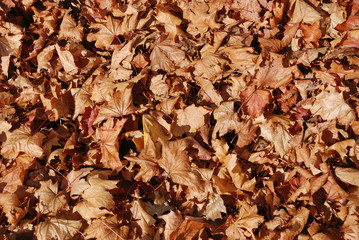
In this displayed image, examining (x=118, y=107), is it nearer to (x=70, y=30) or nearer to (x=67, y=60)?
(x=67, y=60)

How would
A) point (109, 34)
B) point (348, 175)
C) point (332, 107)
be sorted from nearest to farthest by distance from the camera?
point (348, 175) → point (332, 107) → point (109, 34)

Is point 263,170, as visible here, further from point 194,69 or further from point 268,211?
point 194,69

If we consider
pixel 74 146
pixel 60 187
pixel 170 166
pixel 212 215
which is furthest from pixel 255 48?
pixel 60 187

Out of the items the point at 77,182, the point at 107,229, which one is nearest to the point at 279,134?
the point at 107,229

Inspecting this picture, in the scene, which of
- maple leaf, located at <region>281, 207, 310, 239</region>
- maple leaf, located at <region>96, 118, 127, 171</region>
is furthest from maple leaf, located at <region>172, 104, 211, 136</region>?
maple leaf, located at <region>281, 207, 310, 239</region>

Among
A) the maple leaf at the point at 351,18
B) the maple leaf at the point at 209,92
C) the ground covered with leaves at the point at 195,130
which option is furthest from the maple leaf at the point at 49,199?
the maple leaf at the point at 351,18

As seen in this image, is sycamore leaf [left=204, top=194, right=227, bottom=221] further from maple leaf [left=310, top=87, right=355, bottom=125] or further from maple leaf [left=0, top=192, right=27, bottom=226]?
maple leaf [left=0, top=192, right=27, bottom=226]
